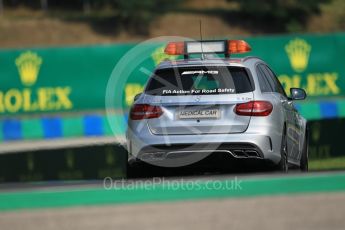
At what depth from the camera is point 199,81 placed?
9.10 meters

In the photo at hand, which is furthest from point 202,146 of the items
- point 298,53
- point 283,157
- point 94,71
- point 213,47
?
point 298,53

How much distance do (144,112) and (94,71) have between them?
439 inches

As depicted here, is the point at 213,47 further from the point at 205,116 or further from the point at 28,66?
the point at 28,66

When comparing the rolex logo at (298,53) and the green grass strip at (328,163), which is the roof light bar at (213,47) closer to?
the green grass strip at (328,163)

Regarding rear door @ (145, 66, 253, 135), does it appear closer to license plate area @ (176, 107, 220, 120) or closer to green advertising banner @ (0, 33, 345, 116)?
license plate area @ (176, 107, 220, 120)

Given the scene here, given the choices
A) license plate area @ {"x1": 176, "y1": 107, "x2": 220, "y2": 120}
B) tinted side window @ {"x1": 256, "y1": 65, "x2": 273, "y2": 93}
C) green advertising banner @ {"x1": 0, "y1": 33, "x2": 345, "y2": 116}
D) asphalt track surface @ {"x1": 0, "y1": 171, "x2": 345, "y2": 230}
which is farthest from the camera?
green advertising banner @ {"x1": 0, "y1": 33, "x2": 345, "y2": 116}

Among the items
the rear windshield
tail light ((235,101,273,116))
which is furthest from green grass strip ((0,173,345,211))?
the rear windshield

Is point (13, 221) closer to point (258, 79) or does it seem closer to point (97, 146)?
point (258, 79)

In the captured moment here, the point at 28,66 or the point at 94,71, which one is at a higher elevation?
the point at 28,66

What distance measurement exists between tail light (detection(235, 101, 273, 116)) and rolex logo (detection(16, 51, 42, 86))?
11.5m

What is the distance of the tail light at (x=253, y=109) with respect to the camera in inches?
345

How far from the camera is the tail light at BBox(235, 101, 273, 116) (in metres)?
8.77

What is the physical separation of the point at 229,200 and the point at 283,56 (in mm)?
13983

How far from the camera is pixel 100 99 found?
20125mm
